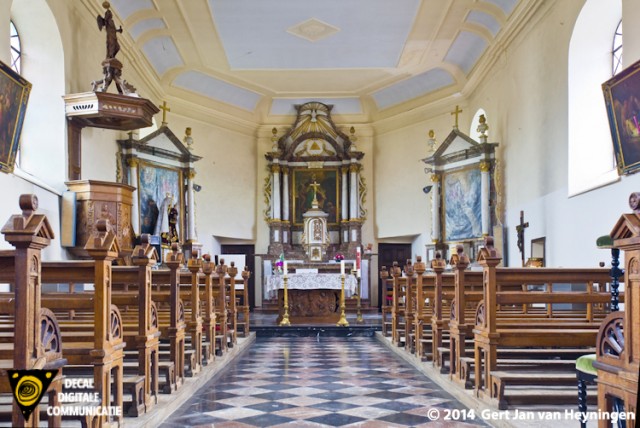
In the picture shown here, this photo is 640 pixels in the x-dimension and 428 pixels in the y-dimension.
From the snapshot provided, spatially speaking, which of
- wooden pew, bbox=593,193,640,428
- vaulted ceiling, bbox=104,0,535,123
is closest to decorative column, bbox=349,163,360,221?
vaulted ceiling, bbox=104,0,535,123

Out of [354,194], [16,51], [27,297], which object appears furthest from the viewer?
[354,194]

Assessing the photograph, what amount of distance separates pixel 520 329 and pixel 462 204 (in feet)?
30.8

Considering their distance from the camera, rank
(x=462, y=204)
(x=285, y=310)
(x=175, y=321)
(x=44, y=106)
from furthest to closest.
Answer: (x=462, y=204), (x=285, y=310), (x=44, y=106), (x=175, y=321)

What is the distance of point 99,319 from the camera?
3787 mm

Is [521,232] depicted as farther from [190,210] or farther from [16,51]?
[16,51]

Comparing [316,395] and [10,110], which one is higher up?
[10,110]

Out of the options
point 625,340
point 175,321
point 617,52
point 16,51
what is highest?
point 16,51

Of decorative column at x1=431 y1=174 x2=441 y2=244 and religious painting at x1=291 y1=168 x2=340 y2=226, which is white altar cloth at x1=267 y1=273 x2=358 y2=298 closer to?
decorative column at x1=431 y1=174 x2=441 y2=244

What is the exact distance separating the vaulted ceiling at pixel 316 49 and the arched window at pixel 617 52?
77.3 inches

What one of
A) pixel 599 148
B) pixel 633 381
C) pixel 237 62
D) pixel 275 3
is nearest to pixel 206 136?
pixel 237 62

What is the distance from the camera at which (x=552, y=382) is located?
4582 mm

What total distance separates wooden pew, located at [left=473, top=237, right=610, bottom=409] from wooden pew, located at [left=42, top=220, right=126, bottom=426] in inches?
98.1

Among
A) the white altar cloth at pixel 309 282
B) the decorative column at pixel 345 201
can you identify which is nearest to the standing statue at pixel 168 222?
the white altar cloth at pixel 309 282

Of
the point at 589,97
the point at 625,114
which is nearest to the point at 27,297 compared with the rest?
the point at 625,114
